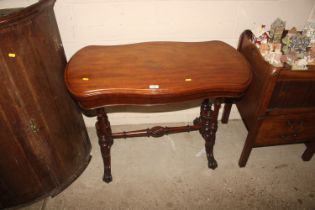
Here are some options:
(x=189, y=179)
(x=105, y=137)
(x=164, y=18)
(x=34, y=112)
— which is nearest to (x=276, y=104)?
(x=189, y=179)

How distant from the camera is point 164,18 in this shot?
71.1 inches

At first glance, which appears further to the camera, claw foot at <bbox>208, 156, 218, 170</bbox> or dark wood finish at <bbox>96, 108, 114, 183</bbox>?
claw foot at <bbox>208, 156, 218, 170</bbox>

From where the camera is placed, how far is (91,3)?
1682 mm

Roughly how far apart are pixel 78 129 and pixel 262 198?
1526mm

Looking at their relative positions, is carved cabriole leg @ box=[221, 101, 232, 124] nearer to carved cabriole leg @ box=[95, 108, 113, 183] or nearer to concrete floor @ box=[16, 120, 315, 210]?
concrete floor @ box=[16, 120, 315, 210]

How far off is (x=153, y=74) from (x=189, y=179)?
1000 mm

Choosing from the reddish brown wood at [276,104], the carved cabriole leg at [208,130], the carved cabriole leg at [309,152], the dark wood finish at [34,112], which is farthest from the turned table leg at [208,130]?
the dark wood finish at [34,112]

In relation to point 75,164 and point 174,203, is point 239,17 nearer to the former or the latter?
point 174,203

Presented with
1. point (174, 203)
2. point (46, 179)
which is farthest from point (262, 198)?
point (46, 179)

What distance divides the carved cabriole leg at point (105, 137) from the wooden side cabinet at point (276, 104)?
3.56 ft

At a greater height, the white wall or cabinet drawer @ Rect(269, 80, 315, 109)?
the white wall

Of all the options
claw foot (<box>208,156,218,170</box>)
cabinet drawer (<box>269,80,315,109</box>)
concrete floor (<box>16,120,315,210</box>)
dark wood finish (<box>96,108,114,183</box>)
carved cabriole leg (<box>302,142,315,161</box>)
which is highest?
cabinet drawer (<box>269,80,315,109</box>)

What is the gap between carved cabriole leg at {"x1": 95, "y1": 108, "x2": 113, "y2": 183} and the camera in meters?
1.64

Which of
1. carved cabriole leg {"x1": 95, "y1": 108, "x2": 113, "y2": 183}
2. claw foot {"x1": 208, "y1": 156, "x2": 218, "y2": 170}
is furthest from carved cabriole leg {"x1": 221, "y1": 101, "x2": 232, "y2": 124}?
carved cabriole leg {"x1": 95, "y1": 108, "x2": 113, "y2": 183}
